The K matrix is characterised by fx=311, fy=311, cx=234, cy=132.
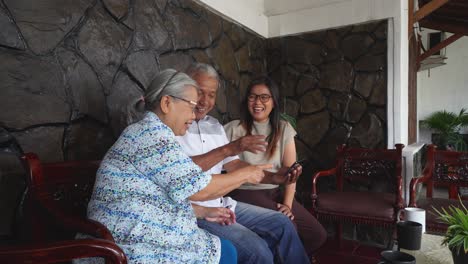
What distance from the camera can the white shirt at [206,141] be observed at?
1.67 metres

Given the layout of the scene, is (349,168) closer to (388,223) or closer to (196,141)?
(388,223)

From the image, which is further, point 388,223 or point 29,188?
point 388,223

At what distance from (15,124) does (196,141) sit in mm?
819

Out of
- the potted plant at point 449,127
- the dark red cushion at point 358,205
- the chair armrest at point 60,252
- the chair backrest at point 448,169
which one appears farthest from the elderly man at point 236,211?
the potted plant at point 449,127

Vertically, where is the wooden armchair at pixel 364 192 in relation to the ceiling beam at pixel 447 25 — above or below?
below

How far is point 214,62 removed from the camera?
262 cm

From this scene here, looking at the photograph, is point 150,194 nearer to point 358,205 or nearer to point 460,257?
point 460,257

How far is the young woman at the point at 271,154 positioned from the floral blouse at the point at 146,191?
952 mm

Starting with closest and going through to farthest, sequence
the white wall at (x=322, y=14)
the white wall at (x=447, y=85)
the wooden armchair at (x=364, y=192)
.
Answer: the wooden armchair at (x=364, y=192)
the white wall at (x=322, y=14)
the white wall at (x=447, y=85)

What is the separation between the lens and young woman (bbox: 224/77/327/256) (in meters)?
1.94

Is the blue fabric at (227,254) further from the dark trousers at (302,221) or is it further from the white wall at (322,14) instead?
the white wall at (322,14)

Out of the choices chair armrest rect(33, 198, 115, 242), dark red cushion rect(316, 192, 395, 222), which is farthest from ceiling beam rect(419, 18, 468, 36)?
chair armrest rect(33, 198, 115, 242)

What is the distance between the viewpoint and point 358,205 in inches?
91.2

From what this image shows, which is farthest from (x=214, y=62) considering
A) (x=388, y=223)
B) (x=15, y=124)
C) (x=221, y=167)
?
(x=388, y=223)
